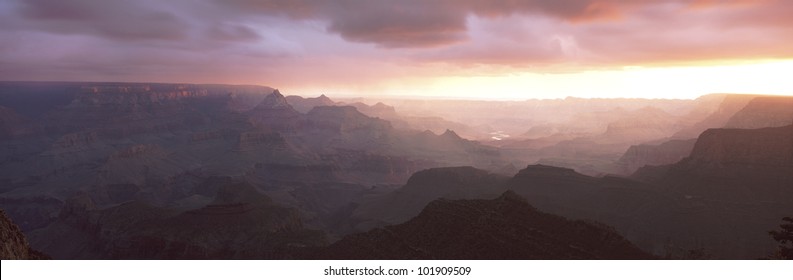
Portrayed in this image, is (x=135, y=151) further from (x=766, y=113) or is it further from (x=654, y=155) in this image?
(x=766, y=113)

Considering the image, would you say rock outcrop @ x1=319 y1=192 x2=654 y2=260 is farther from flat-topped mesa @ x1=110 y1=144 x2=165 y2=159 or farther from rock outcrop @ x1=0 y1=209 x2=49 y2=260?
flat-topped mesa @ x1=110 y1=144 x2=165 y2=159

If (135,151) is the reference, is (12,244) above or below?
above

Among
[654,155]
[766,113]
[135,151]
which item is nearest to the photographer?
[654,155]

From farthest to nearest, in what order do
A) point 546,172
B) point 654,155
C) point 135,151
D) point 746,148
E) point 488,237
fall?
point 135,151 < point 654,155 < point 546,172 < point 746,148 < point 488,237

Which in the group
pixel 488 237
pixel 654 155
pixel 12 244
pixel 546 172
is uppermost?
pixel 12 244

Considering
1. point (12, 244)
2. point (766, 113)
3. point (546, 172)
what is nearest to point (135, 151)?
point (546, 172)

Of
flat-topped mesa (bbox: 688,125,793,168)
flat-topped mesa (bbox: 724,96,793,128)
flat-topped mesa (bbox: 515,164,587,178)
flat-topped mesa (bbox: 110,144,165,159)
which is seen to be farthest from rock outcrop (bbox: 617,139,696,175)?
flat-topped mesa (bbox: 110,144,165,159)

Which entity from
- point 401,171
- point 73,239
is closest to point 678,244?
point 73,239

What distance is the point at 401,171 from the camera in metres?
166

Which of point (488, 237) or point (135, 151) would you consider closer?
point (488, 237)

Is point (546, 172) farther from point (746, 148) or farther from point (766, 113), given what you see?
point (766, 113)

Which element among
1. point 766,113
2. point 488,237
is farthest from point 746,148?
point 488,237

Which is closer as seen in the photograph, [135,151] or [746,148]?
[746,148]

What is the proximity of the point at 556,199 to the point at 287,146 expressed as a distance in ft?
403
